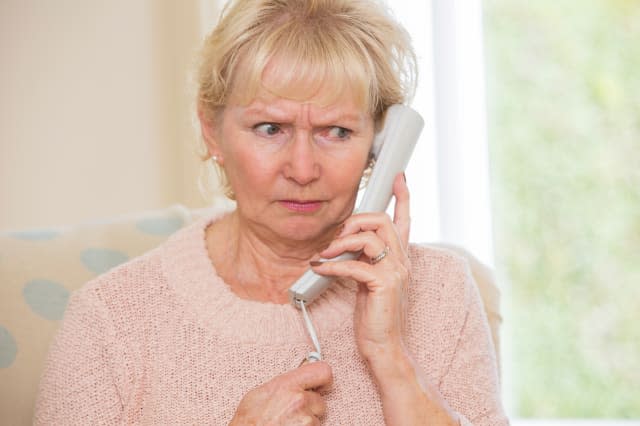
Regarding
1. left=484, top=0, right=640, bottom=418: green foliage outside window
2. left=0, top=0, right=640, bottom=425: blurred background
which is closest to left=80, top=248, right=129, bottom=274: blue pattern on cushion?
left=0, top=0, right=640, bottom=425: blurred background

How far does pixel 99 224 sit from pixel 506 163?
1.43m

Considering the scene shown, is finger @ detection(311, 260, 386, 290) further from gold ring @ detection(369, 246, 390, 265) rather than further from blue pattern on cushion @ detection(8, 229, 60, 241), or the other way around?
blue pattern on cushion @ detection(8, 229, 60, 241)

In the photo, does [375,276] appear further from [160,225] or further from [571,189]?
[571,189]

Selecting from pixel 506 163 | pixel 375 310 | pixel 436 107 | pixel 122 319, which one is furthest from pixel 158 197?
pixel 375 310

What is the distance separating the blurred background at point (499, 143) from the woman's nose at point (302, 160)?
125 centimetres

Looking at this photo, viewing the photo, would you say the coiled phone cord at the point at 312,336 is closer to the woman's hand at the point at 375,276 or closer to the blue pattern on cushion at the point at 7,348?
the woman's hand at the point at 375,276

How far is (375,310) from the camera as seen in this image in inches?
59.3

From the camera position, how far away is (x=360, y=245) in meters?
1.52

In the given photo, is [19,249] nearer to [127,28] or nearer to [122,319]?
[122,319]

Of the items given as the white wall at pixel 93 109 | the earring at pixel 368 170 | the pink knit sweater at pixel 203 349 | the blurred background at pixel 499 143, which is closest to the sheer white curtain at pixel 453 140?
the blurred background at pixel 499 143

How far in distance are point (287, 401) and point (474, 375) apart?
411mm

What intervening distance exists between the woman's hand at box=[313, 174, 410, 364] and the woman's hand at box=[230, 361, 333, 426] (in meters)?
0.10

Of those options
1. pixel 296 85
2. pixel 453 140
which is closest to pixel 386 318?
pixel 296 85

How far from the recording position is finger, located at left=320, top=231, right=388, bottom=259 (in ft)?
4.98
